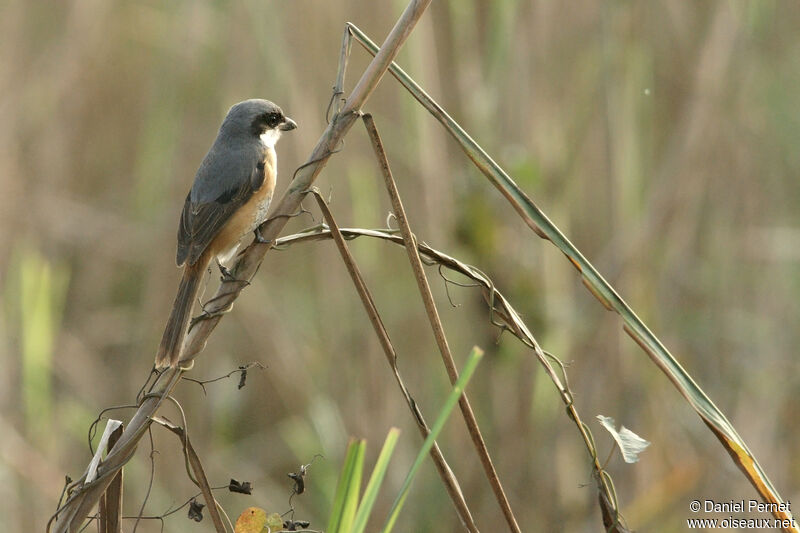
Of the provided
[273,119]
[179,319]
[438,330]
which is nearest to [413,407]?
[438,330]

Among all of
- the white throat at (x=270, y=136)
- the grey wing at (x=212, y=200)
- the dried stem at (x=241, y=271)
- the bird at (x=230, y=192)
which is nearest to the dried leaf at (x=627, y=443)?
the dried stem at (x=241, y=271)

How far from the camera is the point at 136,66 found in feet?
13.6

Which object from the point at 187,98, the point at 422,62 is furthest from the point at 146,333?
the point at 422,62

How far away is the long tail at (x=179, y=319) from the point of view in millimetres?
1610


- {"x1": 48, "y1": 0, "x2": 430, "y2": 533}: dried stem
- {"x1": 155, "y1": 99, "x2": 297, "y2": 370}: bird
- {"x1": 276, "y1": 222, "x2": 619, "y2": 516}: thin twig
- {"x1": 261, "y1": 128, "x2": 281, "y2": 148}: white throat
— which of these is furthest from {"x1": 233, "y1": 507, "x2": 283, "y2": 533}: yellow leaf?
{"x1": 261, "y1": 128, "x2": 281, "y2": 148}: white throat

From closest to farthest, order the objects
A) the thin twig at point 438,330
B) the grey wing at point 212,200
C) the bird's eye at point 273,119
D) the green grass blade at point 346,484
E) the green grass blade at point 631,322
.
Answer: the green grass blade at point 346,484 < the green grass blade at point 631,322 < the thin twig at point 438,330 < the grey wing at point 212,200 < the bird's eye at point 273,119

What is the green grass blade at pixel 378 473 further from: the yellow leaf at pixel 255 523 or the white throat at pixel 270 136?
the white throat at pixel 270 136

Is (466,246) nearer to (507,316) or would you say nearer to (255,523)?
(507,316)

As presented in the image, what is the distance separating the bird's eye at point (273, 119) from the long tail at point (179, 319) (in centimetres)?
51

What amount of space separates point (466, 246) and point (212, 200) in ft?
3.26

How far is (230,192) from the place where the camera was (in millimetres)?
2400

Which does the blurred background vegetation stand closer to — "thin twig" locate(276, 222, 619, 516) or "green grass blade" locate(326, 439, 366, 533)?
"thin twig" locate(276, 222, 619, 516)

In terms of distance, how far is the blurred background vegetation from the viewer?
2992 millimetres

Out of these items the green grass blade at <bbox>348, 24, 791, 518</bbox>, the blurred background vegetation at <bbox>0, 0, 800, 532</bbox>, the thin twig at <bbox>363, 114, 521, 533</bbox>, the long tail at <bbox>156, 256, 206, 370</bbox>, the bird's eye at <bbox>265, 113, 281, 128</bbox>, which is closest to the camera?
the green grass blade at <bbox>348, 24, 791, 518</bbox>
